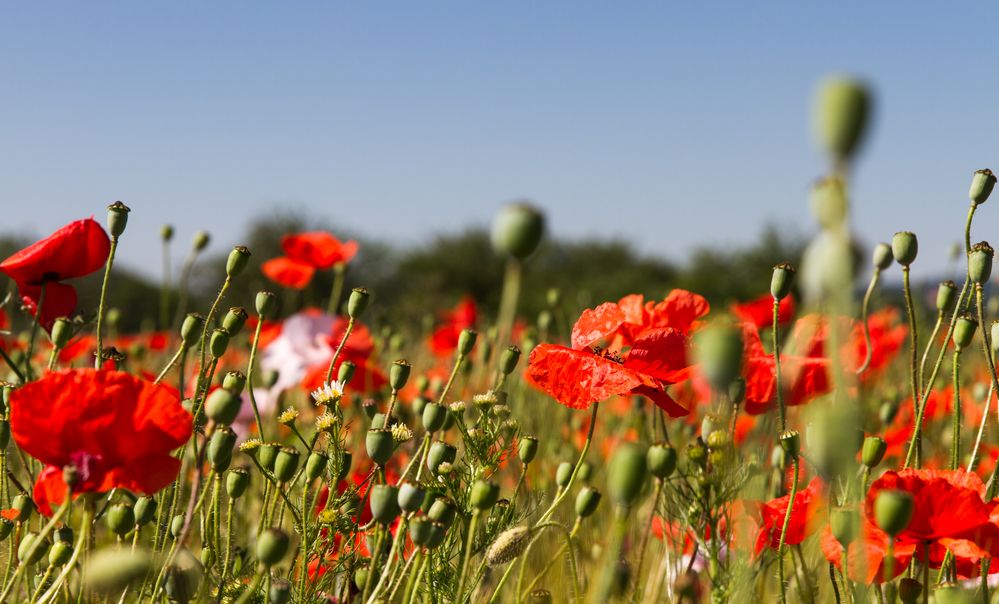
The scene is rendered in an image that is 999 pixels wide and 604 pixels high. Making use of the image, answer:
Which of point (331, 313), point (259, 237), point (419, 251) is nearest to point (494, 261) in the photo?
point (419, 251)

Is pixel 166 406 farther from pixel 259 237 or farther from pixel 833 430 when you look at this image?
pixel 259 237

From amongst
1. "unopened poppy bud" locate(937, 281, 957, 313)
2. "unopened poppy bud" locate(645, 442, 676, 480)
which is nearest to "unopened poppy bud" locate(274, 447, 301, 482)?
"unopened poppy bud" locate(645, 442, 676, 480)

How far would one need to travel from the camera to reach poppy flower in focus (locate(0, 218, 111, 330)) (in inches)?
52.1

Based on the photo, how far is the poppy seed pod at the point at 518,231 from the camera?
626mm

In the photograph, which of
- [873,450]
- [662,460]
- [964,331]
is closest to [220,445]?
[662,460]

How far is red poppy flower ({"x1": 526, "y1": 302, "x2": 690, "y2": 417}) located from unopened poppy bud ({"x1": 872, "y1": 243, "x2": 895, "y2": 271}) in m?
0.33

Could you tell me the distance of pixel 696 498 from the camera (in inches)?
46.8

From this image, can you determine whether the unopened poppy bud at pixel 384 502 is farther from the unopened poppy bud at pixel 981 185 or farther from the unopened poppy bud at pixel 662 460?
the unopened poppy bud at pixel 981 185

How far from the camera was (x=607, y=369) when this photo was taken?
1.17 m

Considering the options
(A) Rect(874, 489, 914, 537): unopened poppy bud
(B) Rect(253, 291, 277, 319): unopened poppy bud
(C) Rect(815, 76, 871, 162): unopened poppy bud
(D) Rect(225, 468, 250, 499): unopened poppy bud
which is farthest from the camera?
(B) Rect(253, 291, 277, 319): unopened poppy bud

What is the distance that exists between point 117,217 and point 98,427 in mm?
384

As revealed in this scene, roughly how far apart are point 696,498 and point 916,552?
10.0 inches

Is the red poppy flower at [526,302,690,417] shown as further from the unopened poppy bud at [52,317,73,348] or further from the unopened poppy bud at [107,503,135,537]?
the unopened poppy bud at [52,317,73,348]

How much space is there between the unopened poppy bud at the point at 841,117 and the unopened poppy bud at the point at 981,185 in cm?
87
